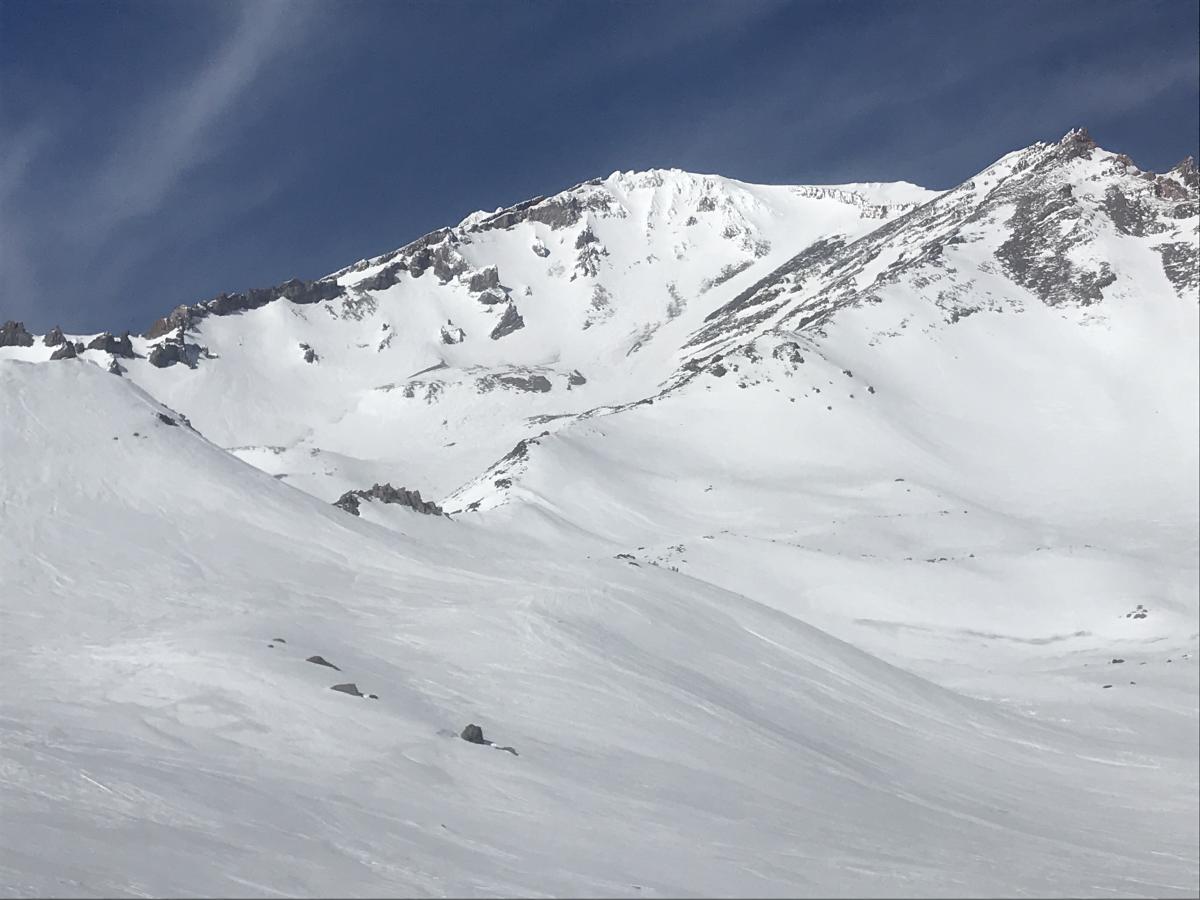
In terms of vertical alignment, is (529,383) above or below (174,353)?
A: above

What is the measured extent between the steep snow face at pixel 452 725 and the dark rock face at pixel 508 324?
154 metres

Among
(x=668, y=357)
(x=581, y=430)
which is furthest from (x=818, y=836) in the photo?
(x=668, y=357)

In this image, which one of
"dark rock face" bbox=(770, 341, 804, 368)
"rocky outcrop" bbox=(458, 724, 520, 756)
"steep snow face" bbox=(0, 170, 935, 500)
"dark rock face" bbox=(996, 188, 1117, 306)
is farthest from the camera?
"steep snow face" bbox=(0, 170, 935, 500)

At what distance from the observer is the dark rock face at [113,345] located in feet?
555

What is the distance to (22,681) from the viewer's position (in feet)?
63.9

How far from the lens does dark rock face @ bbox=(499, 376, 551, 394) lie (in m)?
160

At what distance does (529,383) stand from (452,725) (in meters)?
143

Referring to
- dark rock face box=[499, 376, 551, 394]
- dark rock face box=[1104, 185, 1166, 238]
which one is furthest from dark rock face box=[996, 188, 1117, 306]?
dark rock face box=[499, 376, 551, 394]

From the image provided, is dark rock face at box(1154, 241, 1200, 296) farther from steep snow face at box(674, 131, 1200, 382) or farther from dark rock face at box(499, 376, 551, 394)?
dark rock face at box(499, 376, 551, 394)

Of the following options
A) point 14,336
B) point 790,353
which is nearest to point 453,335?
point 14,336

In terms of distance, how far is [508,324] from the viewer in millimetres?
196500

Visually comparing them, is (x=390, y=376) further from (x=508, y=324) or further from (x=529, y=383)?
(x=508, y=324)

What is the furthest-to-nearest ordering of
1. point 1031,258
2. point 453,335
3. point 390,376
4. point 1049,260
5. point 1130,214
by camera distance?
1. point 453,335
2. point 390,376
3. point 1130,214
4. point 1031,258
5. point 1049,260

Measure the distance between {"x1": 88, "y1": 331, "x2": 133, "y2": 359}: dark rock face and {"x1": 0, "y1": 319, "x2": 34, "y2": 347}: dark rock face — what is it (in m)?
18.6
